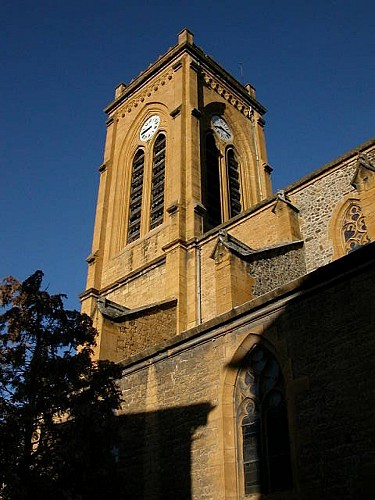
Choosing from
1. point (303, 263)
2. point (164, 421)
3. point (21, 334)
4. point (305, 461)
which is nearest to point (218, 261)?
point (303, 263)

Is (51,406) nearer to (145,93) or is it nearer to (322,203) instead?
(322,203)

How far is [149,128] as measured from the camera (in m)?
27.0

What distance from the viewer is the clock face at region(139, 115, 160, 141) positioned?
26.6 metres

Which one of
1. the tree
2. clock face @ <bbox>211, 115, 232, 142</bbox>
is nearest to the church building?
clock face @ <bbox>211, 115, 232, 142</bbox>

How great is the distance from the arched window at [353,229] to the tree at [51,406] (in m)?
8.65

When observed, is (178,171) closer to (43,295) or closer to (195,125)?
(195,125)

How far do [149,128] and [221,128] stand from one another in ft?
11.0

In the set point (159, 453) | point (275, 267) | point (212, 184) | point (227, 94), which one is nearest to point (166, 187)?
point (212, 184)

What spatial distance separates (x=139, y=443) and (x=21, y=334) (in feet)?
9.11

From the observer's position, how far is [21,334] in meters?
8.86

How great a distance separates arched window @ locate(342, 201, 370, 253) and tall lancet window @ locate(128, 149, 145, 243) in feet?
32.2

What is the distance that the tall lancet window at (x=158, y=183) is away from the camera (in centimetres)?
2309

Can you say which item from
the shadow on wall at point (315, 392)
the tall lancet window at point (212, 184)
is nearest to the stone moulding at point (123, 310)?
the tall lancet window at point (212, 184)

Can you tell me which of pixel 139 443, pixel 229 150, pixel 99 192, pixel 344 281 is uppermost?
pixel 229 150
